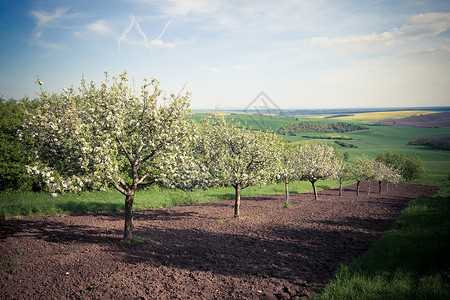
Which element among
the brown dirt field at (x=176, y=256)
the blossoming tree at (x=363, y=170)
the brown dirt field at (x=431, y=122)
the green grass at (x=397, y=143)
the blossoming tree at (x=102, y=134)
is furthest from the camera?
the brown dirt field at (x=431, y=122)

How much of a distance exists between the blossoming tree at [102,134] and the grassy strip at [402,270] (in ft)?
35.9

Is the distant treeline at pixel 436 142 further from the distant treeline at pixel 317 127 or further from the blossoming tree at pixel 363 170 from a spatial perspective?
the blossoming tree at pixel 363 170

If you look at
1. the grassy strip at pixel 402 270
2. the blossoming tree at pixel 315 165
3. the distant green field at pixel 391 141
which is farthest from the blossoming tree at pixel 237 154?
the distant green field at pixel 391 141

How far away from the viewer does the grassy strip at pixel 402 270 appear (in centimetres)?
856

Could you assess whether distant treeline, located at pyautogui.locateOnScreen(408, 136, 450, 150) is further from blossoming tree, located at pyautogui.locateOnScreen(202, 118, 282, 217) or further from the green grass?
blossoming tree, located at pyautogui.locateOnScreen(202, 118, 282, 217)

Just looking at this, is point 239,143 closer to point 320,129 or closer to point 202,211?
point 202,211

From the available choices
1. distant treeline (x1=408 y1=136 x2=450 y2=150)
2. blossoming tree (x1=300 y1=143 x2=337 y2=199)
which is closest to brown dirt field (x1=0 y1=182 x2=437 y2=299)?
blossoming tree (x1=300 y1=143 x2=337 y2=199)

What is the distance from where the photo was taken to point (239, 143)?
20.7m

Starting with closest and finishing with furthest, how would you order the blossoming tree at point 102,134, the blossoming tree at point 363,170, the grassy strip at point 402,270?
1. the grassy strip at point 402,270
2. the blossoming tree at point 102,134
3. the blossoming tree at point 363,170

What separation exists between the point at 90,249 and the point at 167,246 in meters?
4.29

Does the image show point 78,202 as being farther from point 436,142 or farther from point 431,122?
point 431,122

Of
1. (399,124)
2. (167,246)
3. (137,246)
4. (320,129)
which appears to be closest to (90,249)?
(137,246)

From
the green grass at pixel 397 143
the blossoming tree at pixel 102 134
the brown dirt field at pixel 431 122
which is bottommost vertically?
the green grass at pixel 397 143

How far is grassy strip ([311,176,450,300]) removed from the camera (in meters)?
8.56
